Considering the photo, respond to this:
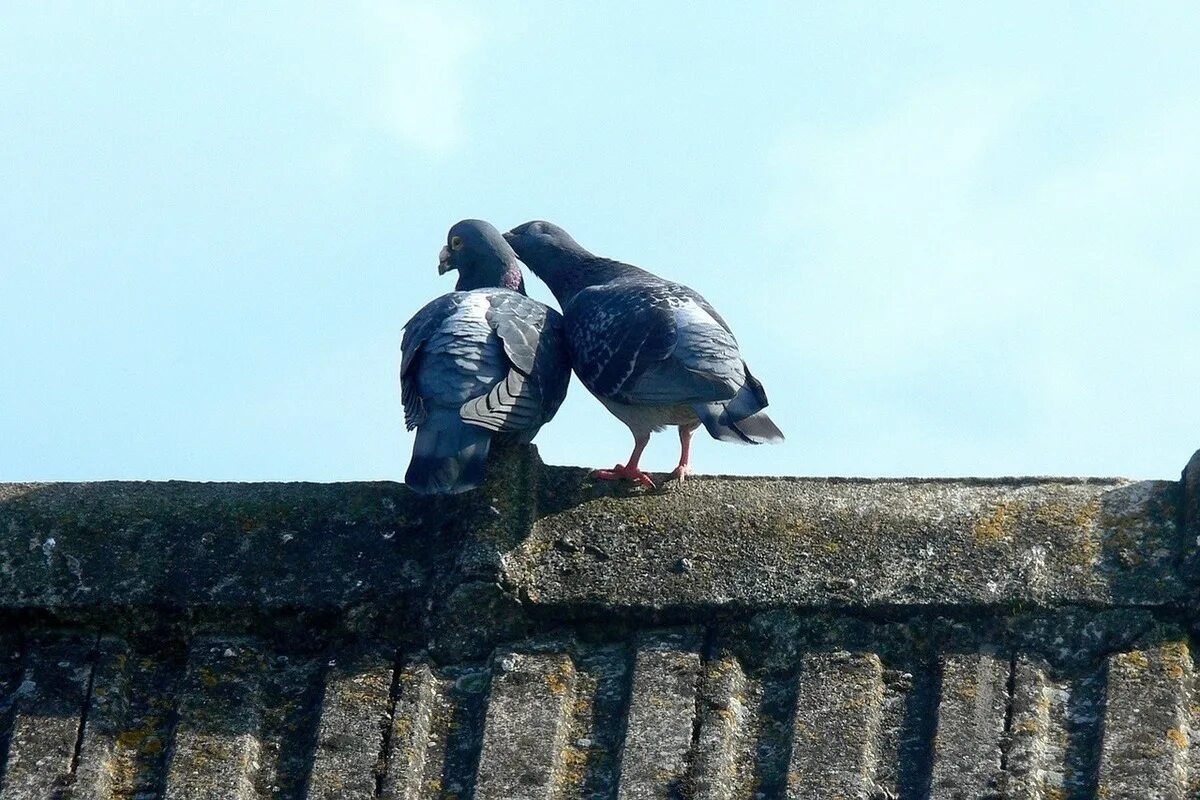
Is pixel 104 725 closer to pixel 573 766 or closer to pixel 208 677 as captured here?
pixel 208 677

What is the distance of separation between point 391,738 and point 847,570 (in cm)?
104

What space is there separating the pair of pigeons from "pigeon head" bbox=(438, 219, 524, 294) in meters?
0.87

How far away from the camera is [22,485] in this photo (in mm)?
4859

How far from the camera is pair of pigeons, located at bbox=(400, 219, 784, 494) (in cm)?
518

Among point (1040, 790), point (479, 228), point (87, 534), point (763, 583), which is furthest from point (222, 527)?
point (479, 228)

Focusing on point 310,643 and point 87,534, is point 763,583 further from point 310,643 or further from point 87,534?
point 87,534

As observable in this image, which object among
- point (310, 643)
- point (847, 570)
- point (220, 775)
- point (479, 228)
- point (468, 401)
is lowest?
point (220, 775)

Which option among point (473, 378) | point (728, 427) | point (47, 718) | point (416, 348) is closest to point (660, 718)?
→ point (47, 718)

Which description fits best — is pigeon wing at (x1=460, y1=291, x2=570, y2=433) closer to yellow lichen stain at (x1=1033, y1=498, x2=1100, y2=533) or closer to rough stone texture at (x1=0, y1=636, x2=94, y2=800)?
rough stone texture at (x1=0, y1=636, x2=94, y2=800)

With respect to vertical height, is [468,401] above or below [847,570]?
above

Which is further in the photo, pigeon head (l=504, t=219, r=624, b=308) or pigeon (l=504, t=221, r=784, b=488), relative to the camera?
pigeon head (l=504, t=219, r=624, b=308)

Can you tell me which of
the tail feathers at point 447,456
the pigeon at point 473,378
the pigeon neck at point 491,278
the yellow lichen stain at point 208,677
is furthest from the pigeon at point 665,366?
the yellow lichen stain at point 208,677

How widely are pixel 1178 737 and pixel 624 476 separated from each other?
1.49 meters

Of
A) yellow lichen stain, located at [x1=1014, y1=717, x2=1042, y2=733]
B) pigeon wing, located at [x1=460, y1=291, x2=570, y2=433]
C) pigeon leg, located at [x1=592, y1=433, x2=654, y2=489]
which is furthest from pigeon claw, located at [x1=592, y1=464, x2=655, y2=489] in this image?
yellow lichen stain, located at [x1=1014, y1=717, x2=1042, y2=733]
